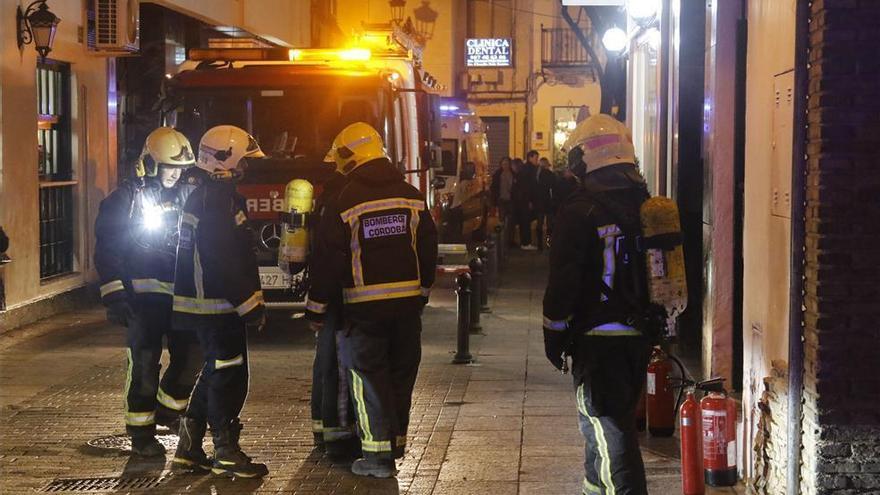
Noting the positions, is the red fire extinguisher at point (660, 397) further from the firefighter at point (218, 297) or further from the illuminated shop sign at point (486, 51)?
the illuminated shop sign at point (486, 51)

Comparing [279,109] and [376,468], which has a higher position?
[279,109]

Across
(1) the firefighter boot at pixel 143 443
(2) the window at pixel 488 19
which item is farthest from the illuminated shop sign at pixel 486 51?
(1) the firefighter boot at pixel 143 443

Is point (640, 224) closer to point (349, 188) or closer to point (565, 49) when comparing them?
point (349, 188)

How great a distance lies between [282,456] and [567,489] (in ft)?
6.37

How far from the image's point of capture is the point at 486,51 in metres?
38.7

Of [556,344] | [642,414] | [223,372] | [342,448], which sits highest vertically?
[556,344]

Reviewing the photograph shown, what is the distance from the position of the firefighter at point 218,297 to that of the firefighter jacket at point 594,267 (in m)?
2.22

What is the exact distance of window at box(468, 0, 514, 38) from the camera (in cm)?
Answer: 4109

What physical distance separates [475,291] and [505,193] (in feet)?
A: 41.8

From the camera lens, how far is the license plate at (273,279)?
13.0 metres

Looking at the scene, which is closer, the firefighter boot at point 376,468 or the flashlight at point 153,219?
the firefighter boot at point 376,468

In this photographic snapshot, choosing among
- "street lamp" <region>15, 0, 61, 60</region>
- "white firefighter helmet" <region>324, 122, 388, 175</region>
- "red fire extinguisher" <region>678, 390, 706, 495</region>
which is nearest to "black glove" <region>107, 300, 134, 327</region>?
"white firefighter helmet" <region>324, 122, 388, 175</region>

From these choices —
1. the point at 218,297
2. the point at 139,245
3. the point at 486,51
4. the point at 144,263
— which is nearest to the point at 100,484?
the point at 218,297

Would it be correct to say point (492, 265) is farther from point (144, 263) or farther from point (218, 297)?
point (218, 297)
